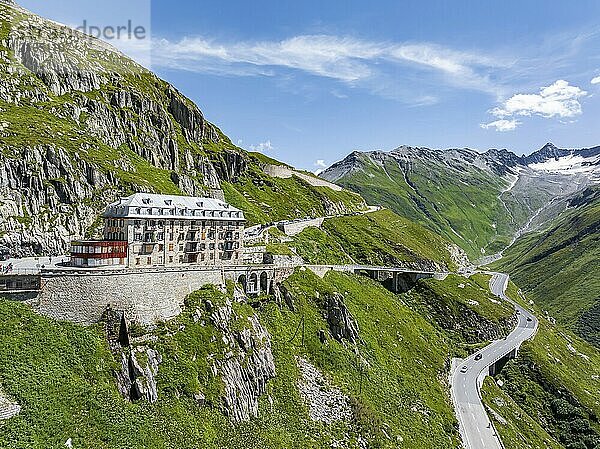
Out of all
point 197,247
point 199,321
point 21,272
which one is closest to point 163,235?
point 197,247

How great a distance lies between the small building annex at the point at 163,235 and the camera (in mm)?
67750

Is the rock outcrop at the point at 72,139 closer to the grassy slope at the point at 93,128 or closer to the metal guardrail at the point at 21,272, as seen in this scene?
the grassy slope at the point at 93,128

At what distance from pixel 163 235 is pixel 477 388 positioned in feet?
265

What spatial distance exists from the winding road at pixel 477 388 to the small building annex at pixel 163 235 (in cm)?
5676

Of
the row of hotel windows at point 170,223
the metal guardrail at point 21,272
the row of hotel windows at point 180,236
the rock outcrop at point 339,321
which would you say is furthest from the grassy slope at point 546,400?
the metal guardrail at point 21,272

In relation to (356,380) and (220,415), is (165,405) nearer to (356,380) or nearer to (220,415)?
(220,415)

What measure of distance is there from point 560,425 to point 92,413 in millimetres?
114035

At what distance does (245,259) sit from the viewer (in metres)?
95.2

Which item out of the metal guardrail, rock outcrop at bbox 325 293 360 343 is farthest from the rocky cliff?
rock outcrop at bbox 325 293 360 343

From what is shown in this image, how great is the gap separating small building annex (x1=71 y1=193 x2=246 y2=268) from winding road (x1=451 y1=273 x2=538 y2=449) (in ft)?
186

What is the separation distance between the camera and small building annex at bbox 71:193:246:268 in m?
67.8

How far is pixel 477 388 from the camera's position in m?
110

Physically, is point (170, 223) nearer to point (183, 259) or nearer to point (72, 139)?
point (183, 259)

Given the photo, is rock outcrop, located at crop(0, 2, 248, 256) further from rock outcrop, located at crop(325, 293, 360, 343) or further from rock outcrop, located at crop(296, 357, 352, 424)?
rock outcrop, located at crop(296, 357, 352, 424)
